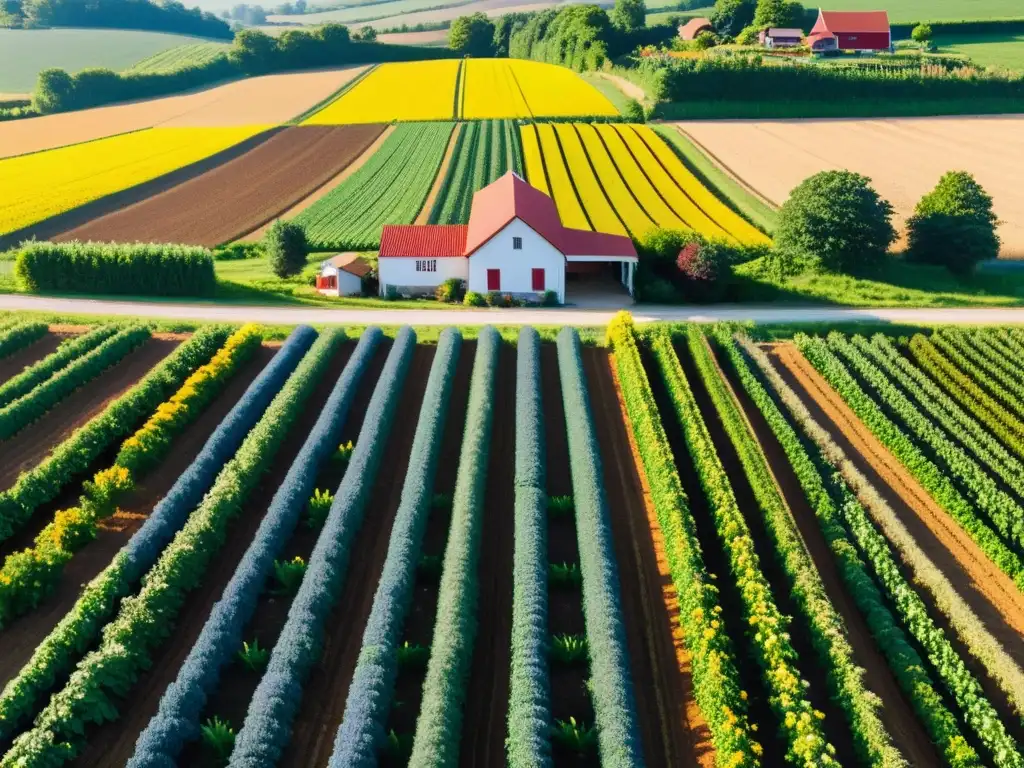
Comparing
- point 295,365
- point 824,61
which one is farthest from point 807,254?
point 824,61

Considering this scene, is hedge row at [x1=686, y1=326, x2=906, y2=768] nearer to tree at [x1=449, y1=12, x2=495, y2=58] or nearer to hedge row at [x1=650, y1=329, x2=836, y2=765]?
hedge row at [x1=650, y1=329, x2=836, y2=765]

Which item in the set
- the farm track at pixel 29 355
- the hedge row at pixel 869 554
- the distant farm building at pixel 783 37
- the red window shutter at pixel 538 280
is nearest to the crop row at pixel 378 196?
the red window shutter at pixel 538 280

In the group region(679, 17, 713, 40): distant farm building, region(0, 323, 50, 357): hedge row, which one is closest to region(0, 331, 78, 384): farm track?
region(0, 323, 50, 357): hedge row

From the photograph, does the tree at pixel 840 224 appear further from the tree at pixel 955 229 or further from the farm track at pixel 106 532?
the farm track at pixel 106 532

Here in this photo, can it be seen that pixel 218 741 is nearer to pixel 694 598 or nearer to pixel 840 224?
pixel 694 598

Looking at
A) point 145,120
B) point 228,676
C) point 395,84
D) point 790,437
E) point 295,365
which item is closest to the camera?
point 228,676

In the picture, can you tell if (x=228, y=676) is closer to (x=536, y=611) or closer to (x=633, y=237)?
(x=536, y=611)
